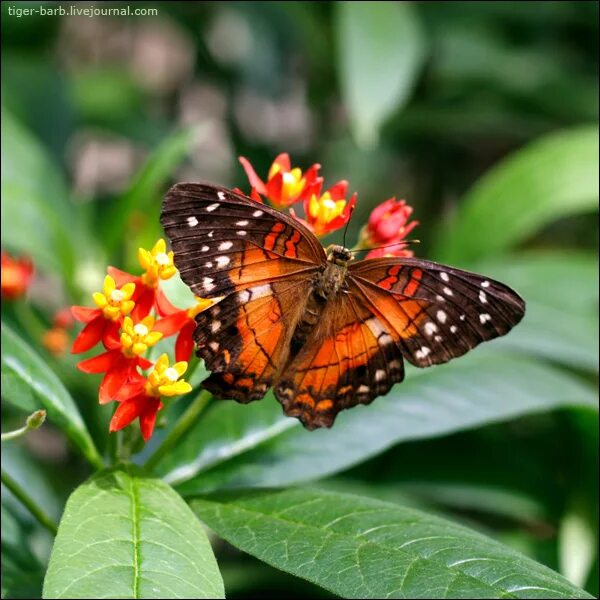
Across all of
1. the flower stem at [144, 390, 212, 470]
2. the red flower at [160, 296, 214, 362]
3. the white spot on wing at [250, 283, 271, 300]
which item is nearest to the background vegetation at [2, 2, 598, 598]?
the flower stem at [144, 390, 212, 470]

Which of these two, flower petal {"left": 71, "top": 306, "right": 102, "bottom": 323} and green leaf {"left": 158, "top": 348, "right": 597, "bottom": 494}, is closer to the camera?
flower petal {"left": 71, "top": 306, "right": 102, "bottom": 323}

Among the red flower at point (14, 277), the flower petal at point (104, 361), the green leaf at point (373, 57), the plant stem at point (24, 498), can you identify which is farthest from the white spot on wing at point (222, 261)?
the green leaf at point (373, 57)

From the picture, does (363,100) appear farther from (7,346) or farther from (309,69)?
(7,346)

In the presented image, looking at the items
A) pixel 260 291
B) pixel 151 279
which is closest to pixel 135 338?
pixel 151 279

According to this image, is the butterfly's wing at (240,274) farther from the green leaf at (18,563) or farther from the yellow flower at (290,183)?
the green leaf at (18,563)

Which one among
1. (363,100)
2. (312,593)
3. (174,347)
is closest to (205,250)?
(174,347)

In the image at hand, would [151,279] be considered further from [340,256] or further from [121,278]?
[340,256]

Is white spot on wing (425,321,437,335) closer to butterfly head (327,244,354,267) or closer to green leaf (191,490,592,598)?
butterfly head (327,244,354,267)
